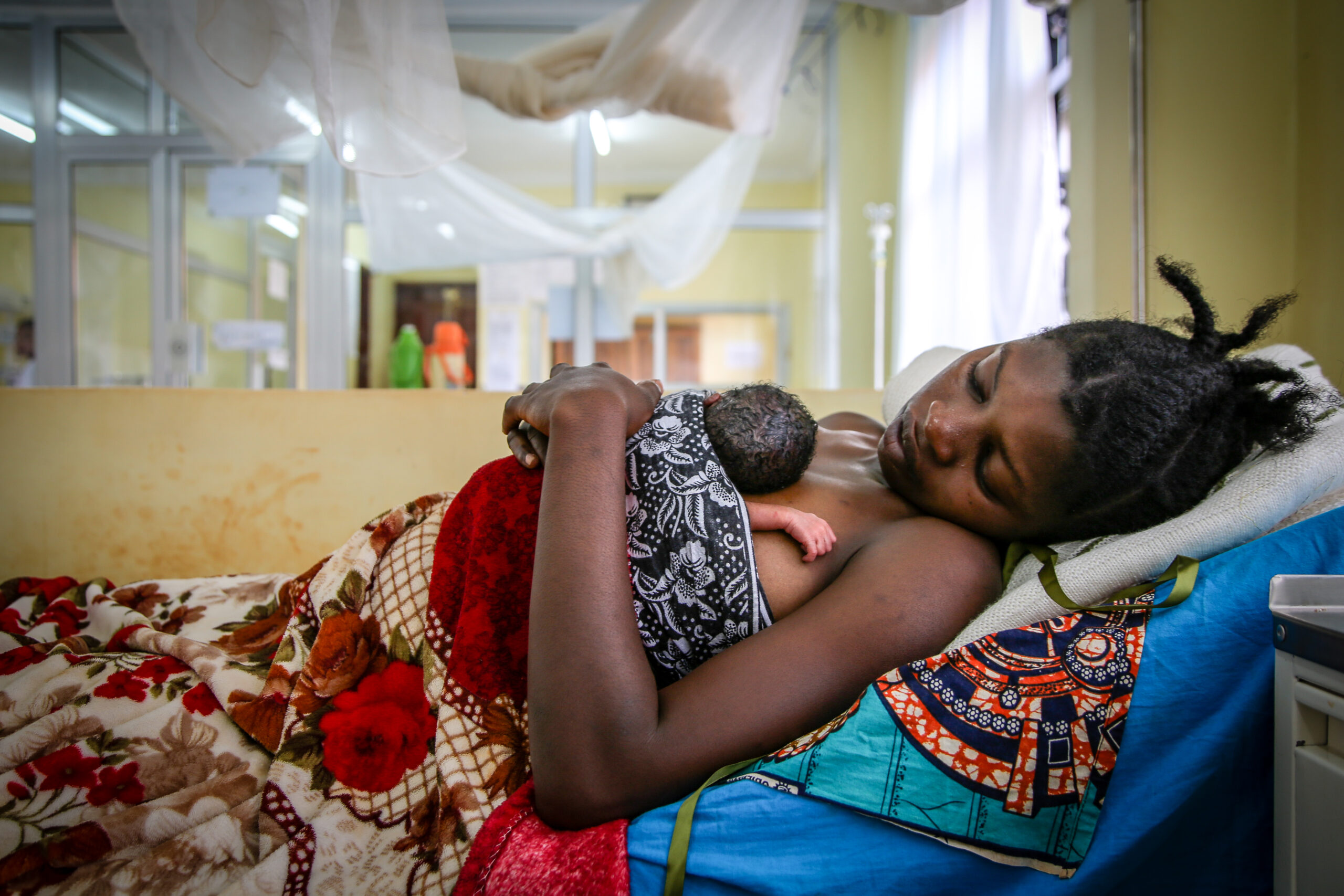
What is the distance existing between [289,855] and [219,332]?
4.14m

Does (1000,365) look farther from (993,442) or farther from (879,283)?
(879,283)

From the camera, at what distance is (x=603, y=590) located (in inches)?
29.2

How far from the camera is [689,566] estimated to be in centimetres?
88

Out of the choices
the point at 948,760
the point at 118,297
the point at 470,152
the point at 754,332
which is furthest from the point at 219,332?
the point at 948,760

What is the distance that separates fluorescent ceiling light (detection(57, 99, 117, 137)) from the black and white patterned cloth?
16.4 ft

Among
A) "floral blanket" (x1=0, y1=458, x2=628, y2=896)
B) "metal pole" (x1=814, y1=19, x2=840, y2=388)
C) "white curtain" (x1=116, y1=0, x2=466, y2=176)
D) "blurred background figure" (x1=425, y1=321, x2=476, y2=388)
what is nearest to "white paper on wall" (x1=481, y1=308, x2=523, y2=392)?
"blurred background figure" (x1=425, y1=321, x2=476, y2=388)

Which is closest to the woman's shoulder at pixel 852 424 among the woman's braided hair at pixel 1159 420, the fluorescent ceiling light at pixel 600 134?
the woman's braided hair at pixel 1159 420

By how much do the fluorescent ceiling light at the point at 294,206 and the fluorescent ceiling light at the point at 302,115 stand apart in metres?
2.76

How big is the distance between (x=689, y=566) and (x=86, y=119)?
5613 millimetres

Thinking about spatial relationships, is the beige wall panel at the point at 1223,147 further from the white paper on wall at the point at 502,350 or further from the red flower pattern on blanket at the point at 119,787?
the white paper on wall at the point at 502,350

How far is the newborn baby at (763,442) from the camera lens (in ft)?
3.22

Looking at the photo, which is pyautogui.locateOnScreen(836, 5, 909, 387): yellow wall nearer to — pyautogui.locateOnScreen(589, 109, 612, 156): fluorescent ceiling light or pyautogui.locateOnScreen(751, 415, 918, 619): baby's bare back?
pyautogui.locateOnScreen(589, 109, 612, 156): fluorescent ceiling light

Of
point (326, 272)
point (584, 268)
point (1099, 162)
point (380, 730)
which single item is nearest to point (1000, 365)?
point (380, 730)

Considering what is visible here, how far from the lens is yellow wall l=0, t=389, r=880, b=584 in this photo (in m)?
1.69
